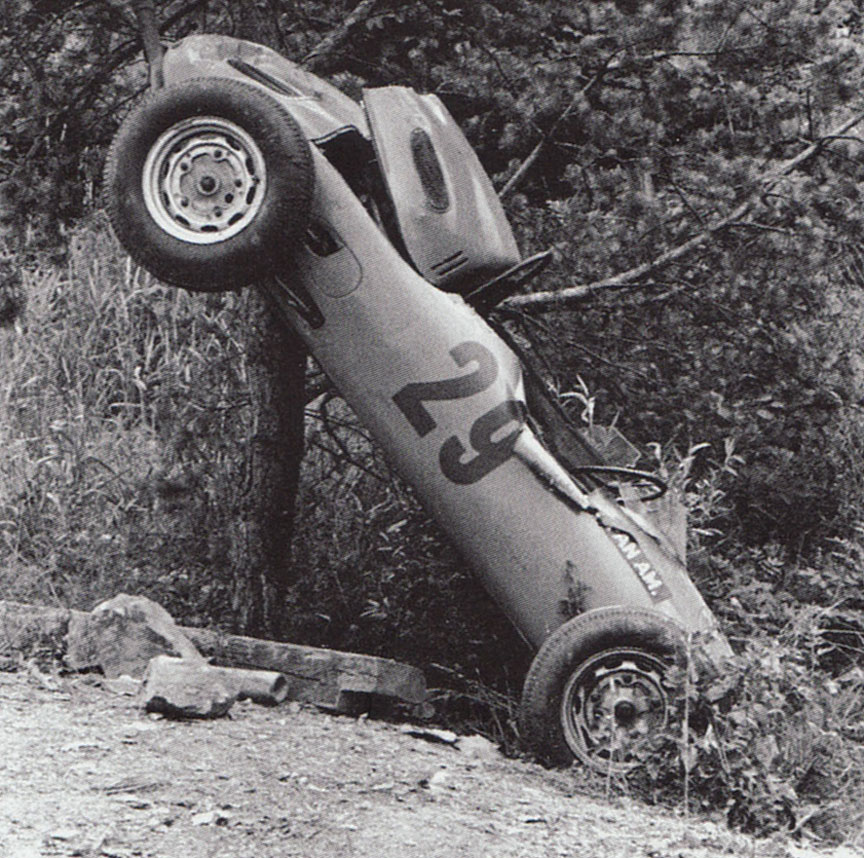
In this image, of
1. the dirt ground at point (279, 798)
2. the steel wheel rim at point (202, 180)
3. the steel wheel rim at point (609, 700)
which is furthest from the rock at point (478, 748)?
the steel wheel rim at point (202, 180)

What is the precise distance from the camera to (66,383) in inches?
362

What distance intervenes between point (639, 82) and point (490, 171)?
0.87 metres

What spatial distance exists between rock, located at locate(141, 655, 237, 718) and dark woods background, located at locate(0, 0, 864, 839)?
142 cm

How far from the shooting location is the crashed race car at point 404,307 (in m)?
5.96

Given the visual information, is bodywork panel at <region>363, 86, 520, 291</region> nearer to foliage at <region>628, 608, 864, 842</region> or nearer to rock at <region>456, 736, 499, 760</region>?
rock at <region>456, 736, 499, 760</region>

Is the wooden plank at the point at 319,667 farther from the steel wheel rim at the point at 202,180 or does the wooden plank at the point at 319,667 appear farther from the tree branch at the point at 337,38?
the tree branch at the point at 337,38

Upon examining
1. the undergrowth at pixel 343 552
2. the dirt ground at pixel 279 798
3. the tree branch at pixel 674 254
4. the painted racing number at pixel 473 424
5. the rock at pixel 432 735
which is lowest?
the rock at pixel 432 735

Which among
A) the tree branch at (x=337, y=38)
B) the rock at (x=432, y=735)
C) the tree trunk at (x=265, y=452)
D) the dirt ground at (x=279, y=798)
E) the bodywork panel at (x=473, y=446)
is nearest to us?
the dirt ground at (x=279, y=798)

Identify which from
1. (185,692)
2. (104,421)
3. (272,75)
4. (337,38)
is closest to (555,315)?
(337,38)

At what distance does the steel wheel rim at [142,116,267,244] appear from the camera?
5.96 meters

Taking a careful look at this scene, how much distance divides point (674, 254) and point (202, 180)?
215cm

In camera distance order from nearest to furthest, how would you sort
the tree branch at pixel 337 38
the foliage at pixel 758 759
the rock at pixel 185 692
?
the foliage at pixel 758 759 → the rock at pixel 185 692 → the tree branch at pixel 337 38

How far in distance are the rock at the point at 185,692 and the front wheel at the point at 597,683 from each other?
1021mm

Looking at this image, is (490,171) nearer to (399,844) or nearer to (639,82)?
(639,82)
